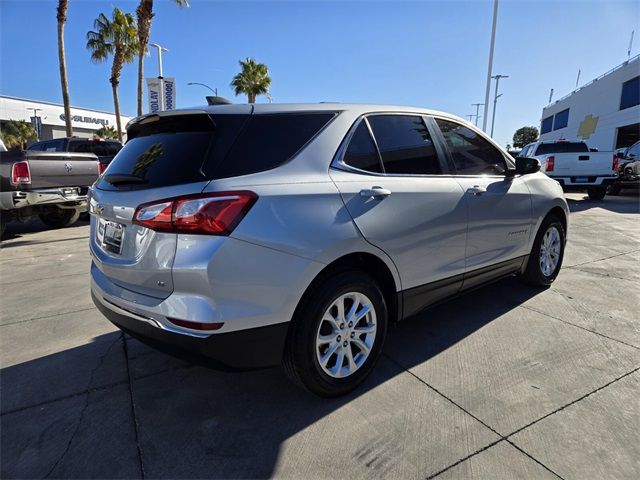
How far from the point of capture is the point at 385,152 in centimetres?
279

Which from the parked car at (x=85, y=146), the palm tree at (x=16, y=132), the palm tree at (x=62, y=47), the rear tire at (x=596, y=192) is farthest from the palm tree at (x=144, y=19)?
the palm tree at (x=16, y=132)

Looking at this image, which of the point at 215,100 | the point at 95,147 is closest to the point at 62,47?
the point at 95,147

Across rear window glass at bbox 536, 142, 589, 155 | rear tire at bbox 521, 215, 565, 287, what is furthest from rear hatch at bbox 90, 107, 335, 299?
rear window glass at bbox 536, 142, 589, 155

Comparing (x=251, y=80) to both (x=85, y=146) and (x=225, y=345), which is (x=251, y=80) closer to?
(x=85, y=146)

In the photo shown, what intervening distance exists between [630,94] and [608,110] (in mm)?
3288

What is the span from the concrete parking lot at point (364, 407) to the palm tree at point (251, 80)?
3689cm

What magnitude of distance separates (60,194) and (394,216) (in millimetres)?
7104

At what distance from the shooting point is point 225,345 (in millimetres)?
2047

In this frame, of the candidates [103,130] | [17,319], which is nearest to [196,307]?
[17,319]

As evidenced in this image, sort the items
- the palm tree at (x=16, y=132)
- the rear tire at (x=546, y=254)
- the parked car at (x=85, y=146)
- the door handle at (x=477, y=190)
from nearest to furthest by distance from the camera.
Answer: the door handle at (x=477, y=190)
the rear tire at (x=546, y=254)
the parked car at (x=85, y=146)
the palm tree at (x=16, y=132)

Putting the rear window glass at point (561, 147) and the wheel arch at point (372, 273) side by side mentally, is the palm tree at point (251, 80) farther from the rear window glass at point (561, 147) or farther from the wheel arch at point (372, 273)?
the wheel arch at point (372, 273)

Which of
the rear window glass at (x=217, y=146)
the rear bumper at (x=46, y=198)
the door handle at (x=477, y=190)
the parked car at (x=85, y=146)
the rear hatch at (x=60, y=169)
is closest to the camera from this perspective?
the rear window glass at (x=217, y=146)

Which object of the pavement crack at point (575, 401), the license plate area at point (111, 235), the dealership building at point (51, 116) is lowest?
the pavement crack at point (575, 401)

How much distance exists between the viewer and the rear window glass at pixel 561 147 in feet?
44.5
